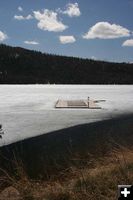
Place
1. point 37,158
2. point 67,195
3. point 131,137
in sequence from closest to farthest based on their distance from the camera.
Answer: point 67,195 < point 37,158 < point 131,137

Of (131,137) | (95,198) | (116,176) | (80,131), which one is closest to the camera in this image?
(95,198)

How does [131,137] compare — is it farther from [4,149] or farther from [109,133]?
[4,149]

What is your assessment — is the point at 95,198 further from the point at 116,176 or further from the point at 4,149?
the point at 4,149

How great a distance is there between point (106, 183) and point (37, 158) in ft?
41.7

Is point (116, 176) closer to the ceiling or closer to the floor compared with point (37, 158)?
closer to the ceiling

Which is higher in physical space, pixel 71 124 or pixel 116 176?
pixel 116 176

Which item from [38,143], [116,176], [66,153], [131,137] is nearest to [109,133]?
[131,137]

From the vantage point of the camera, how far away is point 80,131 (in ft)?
123

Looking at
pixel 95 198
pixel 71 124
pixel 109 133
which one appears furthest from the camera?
pixel 71 124

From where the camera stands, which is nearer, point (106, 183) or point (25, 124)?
point (106, 183)

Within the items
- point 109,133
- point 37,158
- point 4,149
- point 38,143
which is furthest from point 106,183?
point 109,133

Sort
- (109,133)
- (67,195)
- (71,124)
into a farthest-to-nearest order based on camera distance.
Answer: (71,124) < (109,133) < (67,195)

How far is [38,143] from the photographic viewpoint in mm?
30016

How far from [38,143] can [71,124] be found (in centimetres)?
1465
